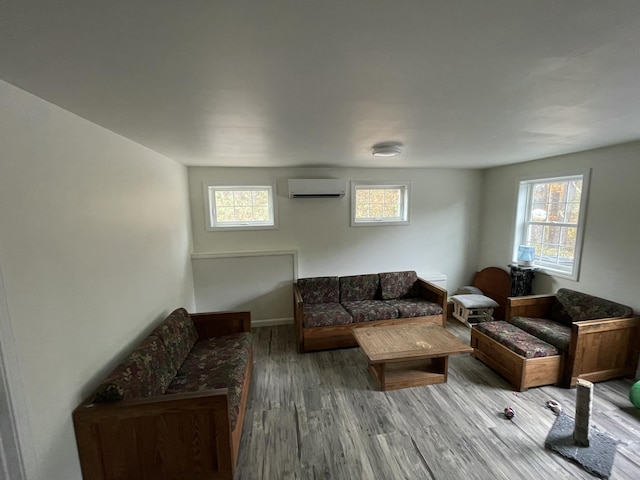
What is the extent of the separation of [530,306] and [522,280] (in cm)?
53

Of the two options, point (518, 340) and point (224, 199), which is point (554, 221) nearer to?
point (518, 340)

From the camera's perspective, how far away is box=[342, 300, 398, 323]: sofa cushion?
3.40 metres

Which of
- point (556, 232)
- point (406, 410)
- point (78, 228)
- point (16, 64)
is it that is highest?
point (16, 64)

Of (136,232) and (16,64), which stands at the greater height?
(16,64)

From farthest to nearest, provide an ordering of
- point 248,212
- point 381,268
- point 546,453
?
point 381,268
point 248,212
point 546,453

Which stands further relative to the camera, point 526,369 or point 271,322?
point 271,322

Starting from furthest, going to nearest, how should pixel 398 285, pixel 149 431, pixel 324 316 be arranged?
1. pixel 398 285
2. pixel 324 316
3. pixel 149 431

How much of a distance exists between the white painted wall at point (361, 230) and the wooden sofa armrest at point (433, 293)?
55 centimetres

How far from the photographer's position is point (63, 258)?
1414 millimetres

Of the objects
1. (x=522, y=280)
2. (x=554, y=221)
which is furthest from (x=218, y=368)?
(x=554, y=221)

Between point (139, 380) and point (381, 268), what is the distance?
3455mm

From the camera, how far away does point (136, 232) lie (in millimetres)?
2219

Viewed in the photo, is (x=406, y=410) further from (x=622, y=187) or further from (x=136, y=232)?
(x=622, y=187)

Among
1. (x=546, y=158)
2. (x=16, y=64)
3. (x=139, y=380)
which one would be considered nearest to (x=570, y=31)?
(x=16, y=64)
